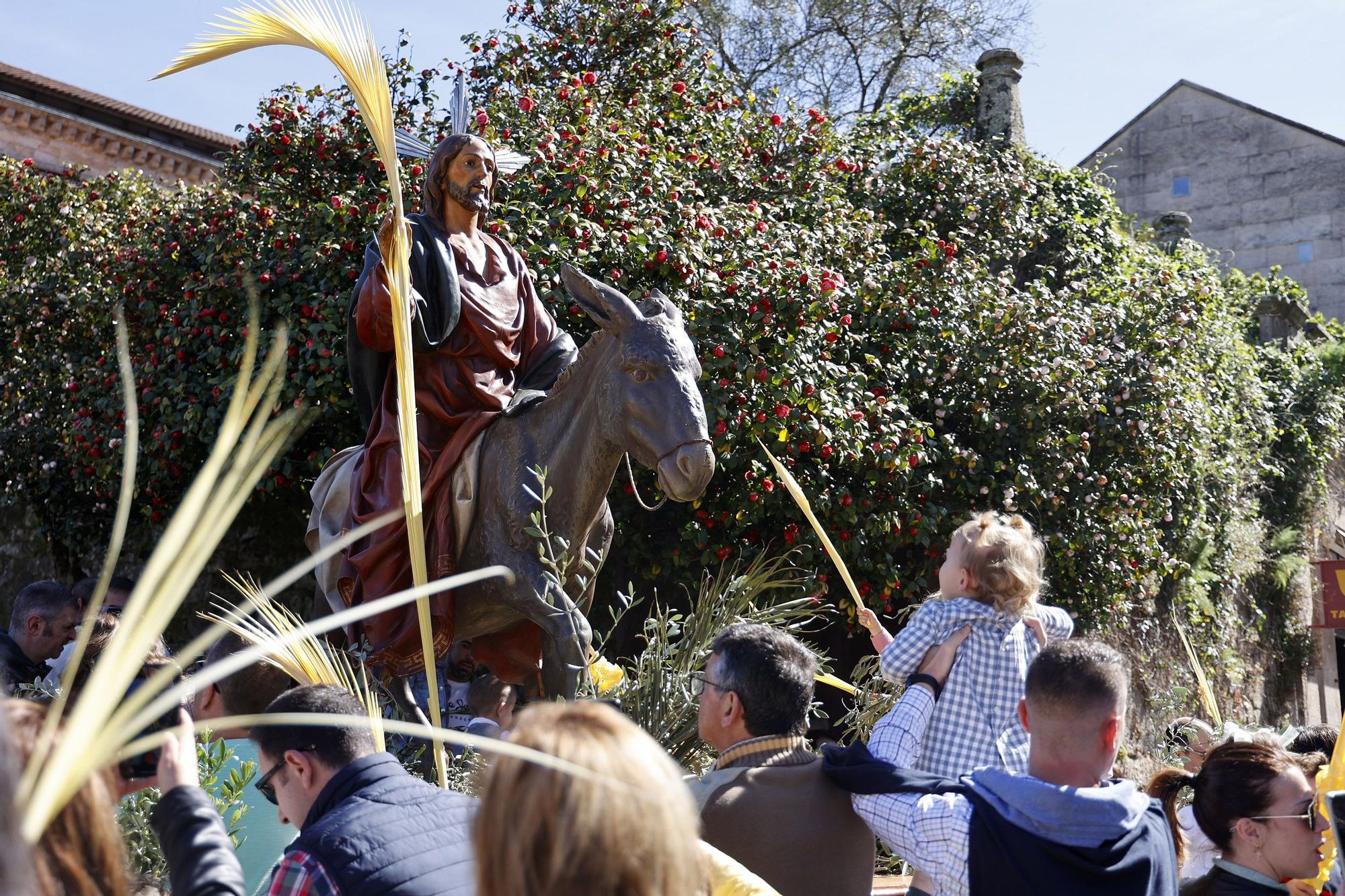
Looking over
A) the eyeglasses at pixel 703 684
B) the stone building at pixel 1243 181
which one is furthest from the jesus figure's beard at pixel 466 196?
the stone building at pixel 1243 181

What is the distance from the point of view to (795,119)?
11.2 m

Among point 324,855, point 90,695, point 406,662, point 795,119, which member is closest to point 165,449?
point 406,662

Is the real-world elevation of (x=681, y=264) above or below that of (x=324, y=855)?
above

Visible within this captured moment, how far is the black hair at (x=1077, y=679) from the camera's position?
249 cm

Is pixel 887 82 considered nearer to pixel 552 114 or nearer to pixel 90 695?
pixel 552 114

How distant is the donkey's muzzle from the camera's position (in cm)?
416

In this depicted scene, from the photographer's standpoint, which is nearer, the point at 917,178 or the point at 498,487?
the point at 498,487

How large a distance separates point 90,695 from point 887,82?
19608mm

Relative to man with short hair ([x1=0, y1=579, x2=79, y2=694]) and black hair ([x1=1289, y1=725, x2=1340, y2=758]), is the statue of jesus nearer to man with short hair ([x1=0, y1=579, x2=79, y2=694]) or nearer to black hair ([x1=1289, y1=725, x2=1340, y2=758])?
man with short hair ([x1=0, y1=579, x2=79, y2=694])

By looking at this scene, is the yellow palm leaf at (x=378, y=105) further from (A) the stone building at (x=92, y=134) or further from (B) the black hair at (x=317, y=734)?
(A) the stone building at (x=92, y=134)

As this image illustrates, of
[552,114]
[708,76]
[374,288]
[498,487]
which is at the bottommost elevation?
[498,487]

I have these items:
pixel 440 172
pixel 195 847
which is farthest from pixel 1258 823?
pixel 440 172

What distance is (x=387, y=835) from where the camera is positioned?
7.36 ft

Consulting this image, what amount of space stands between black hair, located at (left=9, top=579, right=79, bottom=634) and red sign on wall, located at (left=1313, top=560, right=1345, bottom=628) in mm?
7372
